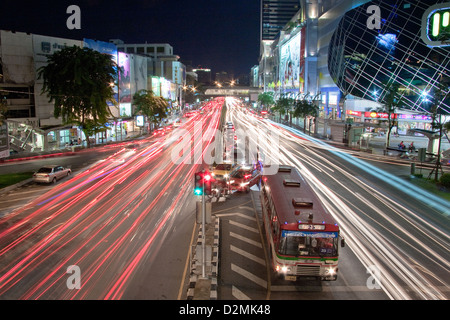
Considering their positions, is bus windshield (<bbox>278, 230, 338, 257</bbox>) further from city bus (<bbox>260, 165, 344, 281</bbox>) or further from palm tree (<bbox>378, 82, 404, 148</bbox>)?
palm tree (<bbox>378, 82, 404, 148</bbox>)

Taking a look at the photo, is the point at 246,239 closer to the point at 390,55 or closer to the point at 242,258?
the point at 242,258

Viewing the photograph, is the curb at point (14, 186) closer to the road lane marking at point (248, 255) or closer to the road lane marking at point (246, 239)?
the road lane marking at point (246, 239)

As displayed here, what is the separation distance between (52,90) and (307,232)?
132ft

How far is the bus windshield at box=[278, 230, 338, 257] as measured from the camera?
1208cm

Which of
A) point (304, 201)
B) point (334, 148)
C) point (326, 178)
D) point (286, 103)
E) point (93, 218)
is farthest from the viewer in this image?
point (286, 103)

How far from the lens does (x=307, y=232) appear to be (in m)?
12.1

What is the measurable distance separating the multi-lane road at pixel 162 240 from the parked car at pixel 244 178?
3.03 meters

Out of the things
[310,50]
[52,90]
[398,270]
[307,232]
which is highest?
[310,50]

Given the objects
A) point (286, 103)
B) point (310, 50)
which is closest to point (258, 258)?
point (286, 103)

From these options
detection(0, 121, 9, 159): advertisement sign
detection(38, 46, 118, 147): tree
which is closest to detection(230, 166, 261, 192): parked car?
detection(0, 121, 9, 159): advertisement sign

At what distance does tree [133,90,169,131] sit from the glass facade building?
120 feet

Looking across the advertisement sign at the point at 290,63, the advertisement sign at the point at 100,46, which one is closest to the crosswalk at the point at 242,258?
the advertisement sign at the point at 100,46

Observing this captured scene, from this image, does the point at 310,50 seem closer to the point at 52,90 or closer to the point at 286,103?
the point at 286,103

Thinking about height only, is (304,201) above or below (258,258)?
above
